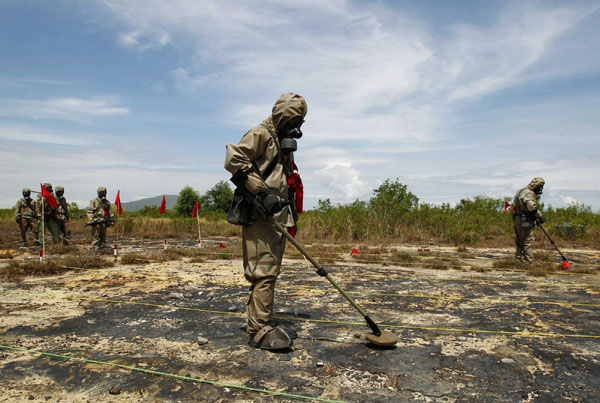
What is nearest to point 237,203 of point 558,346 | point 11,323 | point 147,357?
point 147,357

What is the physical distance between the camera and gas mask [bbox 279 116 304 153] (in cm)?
385

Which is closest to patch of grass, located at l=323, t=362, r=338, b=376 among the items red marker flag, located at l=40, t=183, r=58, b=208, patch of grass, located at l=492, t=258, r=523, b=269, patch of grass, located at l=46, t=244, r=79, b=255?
patch of grass, located at l=492, t=258, r=523, b=269

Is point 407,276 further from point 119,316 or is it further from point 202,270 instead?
point 119,316

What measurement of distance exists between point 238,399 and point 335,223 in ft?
45.9

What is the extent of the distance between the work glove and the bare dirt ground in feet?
4.29

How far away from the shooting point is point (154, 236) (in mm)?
17625

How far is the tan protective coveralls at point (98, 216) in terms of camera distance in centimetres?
1141

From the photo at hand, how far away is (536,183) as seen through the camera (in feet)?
31.0

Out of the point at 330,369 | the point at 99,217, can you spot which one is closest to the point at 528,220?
the point at 330,369

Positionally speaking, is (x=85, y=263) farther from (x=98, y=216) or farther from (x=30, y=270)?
(x=98, y=216)

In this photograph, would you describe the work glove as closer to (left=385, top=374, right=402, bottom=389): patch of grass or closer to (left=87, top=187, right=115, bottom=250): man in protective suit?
(left=385, top=374, right=402, bottom=389): patch of grass

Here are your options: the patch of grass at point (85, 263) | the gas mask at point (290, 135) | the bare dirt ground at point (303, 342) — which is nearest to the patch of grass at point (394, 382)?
the bare dirt ground at point (303, 342)

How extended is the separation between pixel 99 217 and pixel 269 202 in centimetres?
976

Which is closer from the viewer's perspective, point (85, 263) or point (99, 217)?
point (85, 263)
